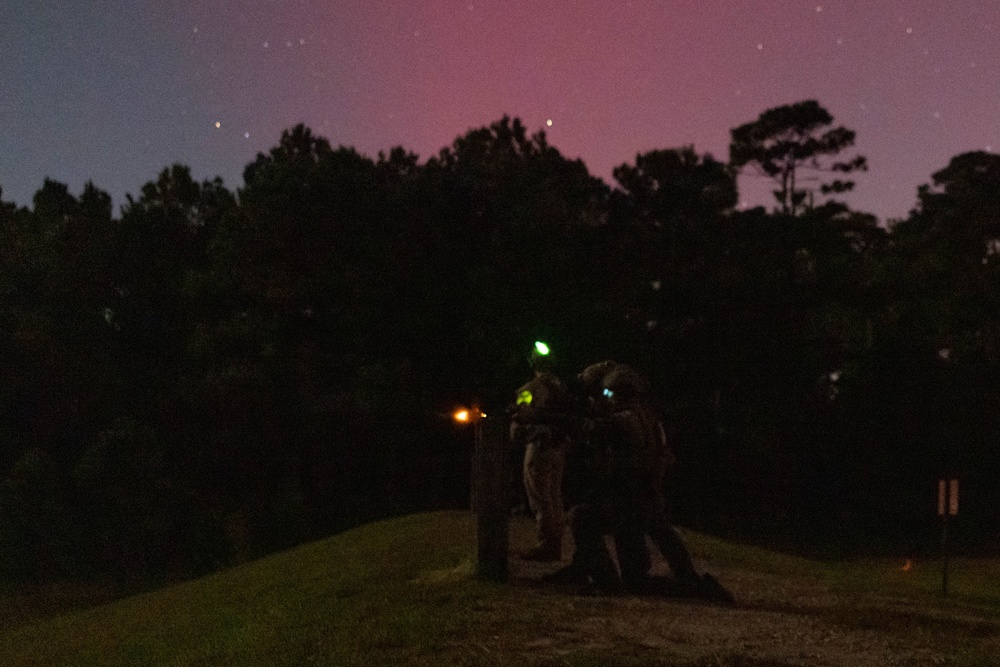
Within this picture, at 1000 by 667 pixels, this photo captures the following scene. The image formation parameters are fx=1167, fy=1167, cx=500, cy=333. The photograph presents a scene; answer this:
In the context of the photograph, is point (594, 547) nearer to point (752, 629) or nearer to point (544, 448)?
point (544, 448)

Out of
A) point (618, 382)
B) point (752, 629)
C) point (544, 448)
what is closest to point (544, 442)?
point (544, 448)

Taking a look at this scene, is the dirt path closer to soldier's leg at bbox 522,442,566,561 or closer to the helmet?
soldier's leg at bbox 522,442,566,561

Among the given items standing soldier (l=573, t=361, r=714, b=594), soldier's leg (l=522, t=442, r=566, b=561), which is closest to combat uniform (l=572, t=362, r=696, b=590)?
standing soldier (l=573, t=361, r=714, b=594)

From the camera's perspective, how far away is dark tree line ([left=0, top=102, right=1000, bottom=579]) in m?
27.9

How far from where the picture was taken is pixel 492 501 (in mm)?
11219

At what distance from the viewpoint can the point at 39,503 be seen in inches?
1235

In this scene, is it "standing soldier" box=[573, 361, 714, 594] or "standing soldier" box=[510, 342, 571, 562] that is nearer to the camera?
"standing soldier" box=[573, 361, 714, 594]

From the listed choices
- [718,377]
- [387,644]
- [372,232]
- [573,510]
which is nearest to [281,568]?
[573,510]

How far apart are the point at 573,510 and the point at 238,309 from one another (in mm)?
20757

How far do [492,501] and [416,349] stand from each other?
16.5 m

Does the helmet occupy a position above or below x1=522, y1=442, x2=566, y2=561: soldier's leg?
above

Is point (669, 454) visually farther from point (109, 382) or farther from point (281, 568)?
point (109, 382)

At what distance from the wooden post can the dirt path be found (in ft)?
1.06

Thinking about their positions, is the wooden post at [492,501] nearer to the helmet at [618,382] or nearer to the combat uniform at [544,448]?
the combat uniform at [544,448]
